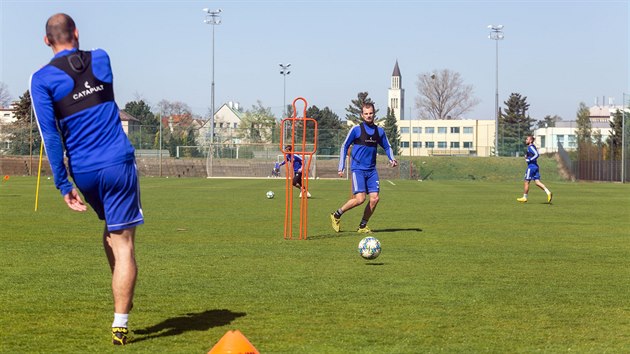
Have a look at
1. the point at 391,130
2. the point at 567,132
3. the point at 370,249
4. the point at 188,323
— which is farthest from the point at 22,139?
the point at 567,132

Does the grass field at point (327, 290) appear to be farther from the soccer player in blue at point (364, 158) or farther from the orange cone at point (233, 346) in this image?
the orange cone at point (233, 346)

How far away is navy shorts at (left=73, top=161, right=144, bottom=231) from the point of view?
6543 millimetres

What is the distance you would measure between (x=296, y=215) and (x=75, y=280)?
12337 mm

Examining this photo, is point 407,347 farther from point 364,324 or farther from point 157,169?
point 157,169

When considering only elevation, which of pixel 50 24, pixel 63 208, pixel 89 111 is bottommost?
pixel 63 208

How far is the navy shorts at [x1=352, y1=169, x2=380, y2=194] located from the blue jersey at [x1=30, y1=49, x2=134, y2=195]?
31.8 feet

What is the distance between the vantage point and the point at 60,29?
644 cm

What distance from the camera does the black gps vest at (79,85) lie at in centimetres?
643

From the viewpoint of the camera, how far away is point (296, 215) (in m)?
21.9

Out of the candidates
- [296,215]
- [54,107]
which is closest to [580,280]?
[54,107]

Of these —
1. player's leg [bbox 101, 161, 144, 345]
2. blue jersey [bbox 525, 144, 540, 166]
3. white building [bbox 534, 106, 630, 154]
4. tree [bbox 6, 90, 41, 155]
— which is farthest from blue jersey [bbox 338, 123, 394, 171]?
tree [bbox 6, 90, 41, 155]

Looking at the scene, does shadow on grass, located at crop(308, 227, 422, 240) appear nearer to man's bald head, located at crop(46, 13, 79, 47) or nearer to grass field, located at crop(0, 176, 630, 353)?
grass field, located at crop(0, 176, 630, 353)

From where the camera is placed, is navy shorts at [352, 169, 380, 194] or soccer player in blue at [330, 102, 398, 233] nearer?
soccer player in blue at [330, 102, 398, 233]

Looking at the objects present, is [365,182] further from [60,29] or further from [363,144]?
[60,29]
